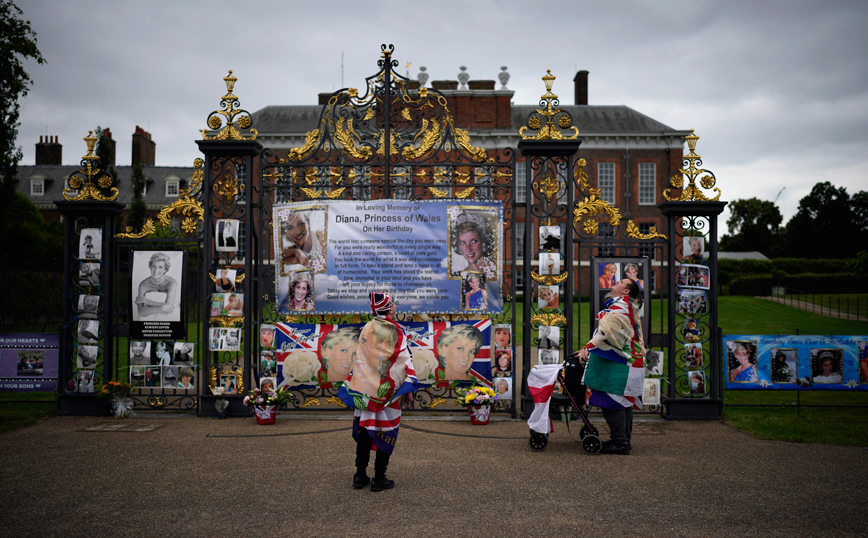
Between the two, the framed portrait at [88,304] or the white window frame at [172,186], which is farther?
the white window frame at [172,186]

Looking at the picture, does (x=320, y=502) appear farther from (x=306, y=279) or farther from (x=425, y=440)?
(x=306, y=279)

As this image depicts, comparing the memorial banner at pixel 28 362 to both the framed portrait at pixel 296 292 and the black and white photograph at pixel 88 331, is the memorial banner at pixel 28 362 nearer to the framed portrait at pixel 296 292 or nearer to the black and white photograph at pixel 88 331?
the black and white photograph at pixel 88 331

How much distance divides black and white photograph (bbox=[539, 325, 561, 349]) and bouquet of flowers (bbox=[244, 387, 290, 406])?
12.0 ft

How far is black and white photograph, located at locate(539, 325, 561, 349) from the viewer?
28.3 feet

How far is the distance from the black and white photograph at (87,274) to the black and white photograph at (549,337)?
6.66 metres

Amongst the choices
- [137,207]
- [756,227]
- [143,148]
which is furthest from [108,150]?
[756,227]

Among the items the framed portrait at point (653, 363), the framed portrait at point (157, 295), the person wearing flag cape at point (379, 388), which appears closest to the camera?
the person wearing flag cape at point (379, 388)

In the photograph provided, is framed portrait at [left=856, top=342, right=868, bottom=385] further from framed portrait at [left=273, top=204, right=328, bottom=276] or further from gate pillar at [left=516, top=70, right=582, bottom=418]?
framed portrait at [left=273, top=204, right=328, bottom=276]

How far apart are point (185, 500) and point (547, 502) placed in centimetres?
312

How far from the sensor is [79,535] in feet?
14.8

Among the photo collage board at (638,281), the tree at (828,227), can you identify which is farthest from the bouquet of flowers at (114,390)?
the tree at (828,227)

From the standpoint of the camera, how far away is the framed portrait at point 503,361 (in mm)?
8703

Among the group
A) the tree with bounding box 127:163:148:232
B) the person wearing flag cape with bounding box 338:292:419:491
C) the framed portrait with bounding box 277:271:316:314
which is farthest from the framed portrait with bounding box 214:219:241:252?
the tree with bounding box 127:163:148:232

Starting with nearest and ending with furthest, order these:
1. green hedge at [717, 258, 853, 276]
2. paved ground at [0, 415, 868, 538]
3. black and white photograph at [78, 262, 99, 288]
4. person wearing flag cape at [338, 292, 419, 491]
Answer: paved ground at [0, 415, 868, 538]
person wearing flag cape at [338, 292, 419, 491]
black and white photograph at [78, 262, 99, 288]
green hedge at [717, 258, 853, 276]
